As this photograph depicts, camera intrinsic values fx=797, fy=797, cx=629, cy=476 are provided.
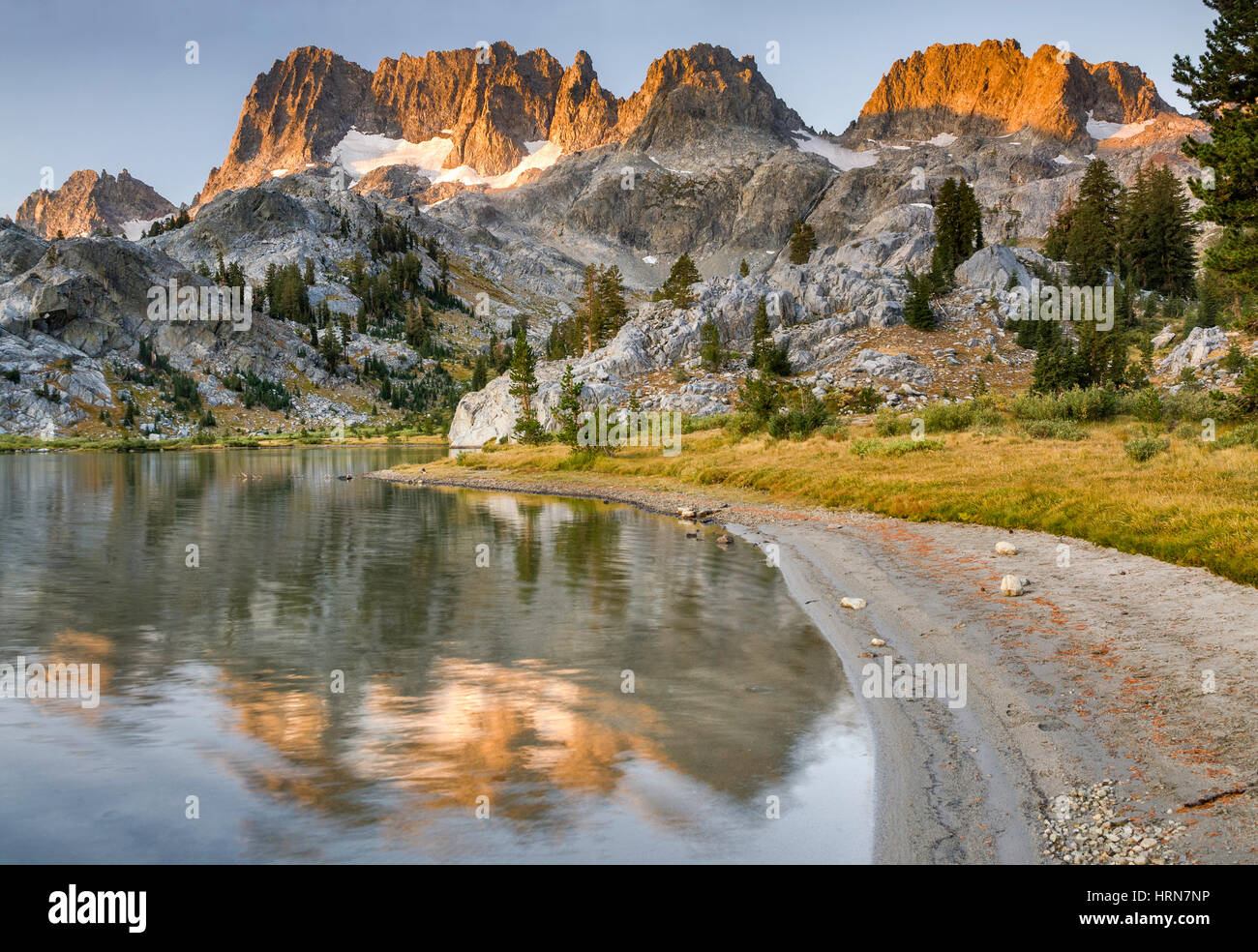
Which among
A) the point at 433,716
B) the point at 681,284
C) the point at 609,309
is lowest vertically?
the point at 433,716

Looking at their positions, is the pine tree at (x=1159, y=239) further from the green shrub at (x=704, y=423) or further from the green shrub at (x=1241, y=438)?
the green shrub at (x=1241, y=438)

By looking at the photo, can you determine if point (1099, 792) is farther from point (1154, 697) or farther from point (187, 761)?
point (187, 761)

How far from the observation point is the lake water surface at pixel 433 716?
8.70 metres

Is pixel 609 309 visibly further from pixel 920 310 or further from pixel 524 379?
pixel 920 310

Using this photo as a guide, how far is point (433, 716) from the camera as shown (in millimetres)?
12719

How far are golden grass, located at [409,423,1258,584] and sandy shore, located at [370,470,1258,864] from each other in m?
1.20

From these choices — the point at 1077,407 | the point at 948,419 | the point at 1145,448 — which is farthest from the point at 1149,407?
the point at 1145,448

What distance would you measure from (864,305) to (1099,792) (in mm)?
109994

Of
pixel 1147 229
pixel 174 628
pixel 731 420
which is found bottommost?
pixel 174 628

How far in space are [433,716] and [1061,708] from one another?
9345mm

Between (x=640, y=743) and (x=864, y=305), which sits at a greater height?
(x=864, y=305)

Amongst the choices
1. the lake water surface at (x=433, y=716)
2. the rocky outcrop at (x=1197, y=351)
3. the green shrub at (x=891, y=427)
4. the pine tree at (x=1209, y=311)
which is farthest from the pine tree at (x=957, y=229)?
the lake water surface at (x=433, y=716)

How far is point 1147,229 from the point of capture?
365 ft
